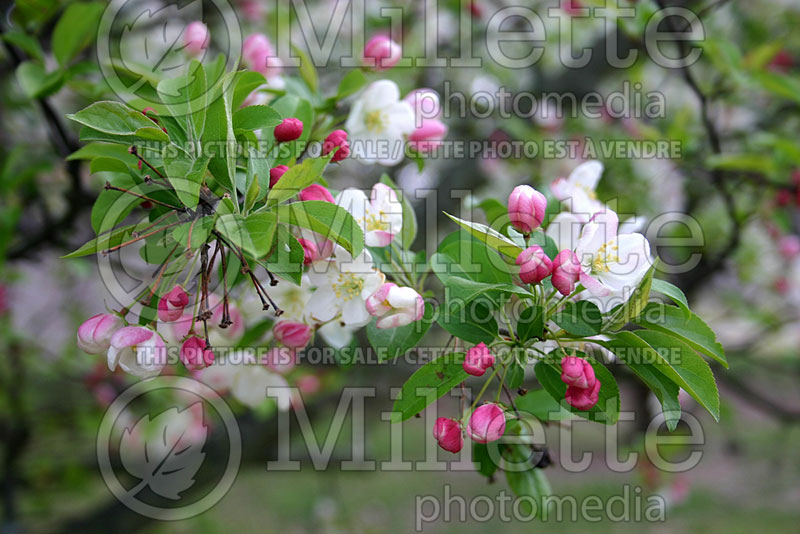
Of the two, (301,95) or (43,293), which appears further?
(43,293)

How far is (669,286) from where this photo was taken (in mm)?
653

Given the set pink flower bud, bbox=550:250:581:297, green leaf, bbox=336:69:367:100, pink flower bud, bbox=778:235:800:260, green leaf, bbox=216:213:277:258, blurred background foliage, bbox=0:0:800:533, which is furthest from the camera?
pink flower bud, bbox=778:235:800:260

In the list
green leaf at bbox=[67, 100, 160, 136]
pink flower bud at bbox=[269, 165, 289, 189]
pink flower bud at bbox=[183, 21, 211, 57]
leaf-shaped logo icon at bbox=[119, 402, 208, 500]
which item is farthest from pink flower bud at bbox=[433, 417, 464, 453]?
leaf-shaped logo icon at bbox=[119, 402, 208, 500]

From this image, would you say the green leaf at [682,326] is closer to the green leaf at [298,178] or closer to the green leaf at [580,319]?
the green leaf at [580,319]

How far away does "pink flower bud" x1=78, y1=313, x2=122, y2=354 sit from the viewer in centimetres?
71

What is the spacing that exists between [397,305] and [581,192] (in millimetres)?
332

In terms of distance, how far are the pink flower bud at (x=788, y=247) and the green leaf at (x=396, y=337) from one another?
224 centimetres

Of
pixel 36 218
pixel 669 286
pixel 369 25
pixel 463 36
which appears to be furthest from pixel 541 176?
pixel 36 218

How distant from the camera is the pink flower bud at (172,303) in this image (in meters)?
0.66

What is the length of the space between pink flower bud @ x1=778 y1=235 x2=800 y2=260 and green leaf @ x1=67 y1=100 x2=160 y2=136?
2.53 m

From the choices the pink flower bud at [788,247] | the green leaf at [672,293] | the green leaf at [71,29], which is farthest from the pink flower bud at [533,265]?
the pink flower bud at [788,247]

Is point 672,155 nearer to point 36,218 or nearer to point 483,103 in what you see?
point 483,103

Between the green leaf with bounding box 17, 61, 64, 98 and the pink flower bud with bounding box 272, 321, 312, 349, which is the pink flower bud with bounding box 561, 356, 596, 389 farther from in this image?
the green leaf with bounding box 17, 61, 64, 98

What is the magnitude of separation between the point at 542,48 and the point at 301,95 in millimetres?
1849
